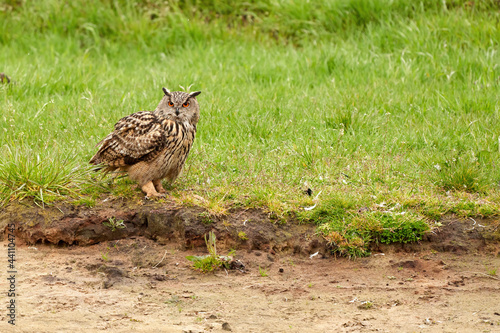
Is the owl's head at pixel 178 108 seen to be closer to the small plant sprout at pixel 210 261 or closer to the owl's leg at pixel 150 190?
the owl's leg at pixel 150 190

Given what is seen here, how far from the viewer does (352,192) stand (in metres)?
5.88

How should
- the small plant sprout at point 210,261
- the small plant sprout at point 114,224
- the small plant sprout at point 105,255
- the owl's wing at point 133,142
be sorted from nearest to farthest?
the small plant sprout at point 210,261
the small plant sprout at point 105,255
the small plant sprout at point 114,224
the owl's wing at point 133,142

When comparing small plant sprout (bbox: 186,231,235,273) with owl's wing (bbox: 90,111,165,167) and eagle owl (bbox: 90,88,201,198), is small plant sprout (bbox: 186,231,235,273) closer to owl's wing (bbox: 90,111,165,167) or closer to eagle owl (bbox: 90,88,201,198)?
eagle owl (bbox: 90,88,201,198)

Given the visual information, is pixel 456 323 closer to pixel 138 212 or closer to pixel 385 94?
pixel 138 212

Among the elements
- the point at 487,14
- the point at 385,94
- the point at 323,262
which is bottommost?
the point at 323,262

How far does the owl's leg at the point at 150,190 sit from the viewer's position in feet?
19.2

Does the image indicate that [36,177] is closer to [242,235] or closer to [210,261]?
[210,261]

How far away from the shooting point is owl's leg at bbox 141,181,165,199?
19.2 feet

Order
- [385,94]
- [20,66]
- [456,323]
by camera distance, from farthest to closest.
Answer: [20,66] → [385,94] → [456,323]

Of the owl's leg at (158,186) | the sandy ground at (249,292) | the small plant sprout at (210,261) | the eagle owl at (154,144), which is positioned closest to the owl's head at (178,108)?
the eagle owl at (154,144)

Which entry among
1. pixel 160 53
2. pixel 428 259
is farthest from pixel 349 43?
pixel 428 259

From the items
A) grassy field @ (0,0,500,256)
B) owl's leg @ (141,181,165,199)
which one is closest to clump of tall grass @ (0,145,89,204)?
grassy field @ (0,0,500,256)

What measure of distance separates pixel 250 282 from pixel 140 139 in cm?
176

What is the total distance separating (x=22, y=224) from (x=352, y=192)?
10.2 ft
